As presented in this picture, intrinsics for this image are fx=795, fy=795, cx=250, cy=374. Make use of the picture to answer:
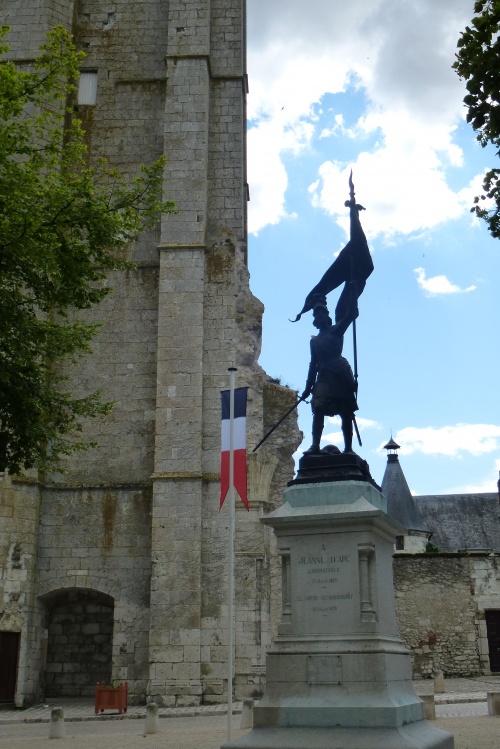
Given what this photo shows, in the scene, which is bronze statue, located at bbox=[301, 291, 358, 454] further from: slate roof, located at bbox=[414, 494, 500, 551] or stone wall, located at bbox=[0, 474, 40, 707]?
slate roof, located at bbox=[414, 494, 500, 551]

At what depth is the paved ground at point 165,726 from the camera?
9.05 m

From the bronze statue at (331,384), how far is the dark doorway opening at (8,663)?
1019 cm

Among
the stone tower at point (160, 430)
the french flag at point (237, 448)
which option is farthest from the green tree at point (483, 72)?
the stone tower at point (160, 430)

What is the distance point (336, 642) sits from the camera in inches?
268

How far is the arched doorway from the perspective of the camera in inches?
653

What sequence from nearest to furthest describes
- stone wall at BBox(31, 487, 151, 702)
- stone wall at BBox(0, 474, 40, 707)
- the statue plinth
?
the statue plinth, stone wall at BBox(0, 474, 40, 707), stone wall at BBox(31, 487, 151, 702)

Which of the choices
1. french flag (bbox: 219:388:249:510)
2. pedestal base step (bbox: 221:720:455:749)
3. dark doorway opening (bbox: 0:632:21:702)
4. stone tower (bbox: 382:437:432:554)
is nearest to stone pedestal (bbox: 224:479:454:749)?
pedestal base step (bbox: 221:720:455:749)

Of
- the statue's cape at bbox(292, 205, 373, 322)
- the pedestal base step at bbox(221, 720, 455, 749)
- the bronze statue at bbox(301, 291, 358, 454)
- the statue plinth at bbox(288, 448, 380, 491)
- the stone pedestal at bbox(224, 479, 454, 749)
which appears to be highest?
the statue's cape at bbox(292, 205, 373, 322)

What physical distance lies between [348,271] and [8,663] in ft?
36.4

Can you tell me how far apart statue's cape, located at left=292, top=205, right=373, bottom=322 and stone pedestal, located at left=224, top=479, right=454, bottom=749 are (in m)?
2.12

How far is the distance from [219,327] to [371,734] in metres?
11.8

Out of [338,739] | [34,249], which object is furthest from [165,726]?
[34,249]

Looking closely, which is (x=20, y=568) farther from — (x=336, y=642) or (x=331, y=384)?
(x=336, y=642)

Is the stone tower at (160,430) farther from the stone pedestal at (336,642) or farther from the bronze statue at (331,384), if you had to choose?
the stone pedestal at (336,642)
